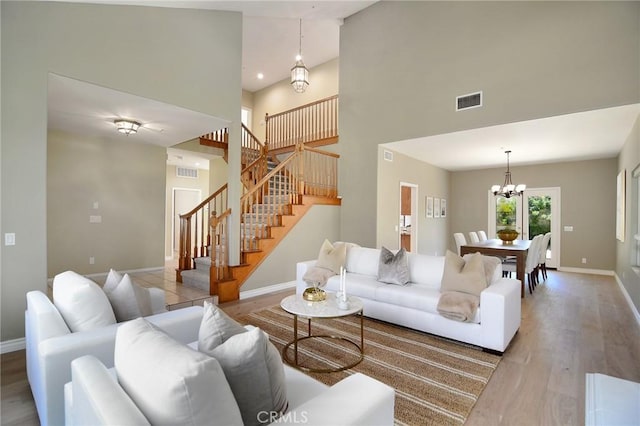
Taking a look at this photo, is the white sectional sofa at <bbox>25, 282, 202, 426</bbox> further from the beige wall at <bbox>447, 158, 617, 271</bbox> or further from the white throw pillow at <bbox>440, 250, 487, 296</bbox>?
the beige wall at <bbox>447, 158, 617, 271</bbox>

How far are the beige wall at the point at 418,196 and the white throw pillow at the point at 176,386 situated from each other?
5.53 m

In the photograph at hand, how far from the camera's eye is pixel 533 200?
26.8 feet

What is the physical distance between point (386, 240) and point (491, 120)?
2917 millimetres

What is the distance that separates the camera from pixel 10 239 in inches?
121

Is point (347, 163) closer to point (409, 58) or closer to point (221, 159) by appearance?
point (409, 58)

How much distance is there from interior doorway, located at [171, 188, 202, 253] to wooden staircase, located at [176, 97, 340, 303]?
211 cm

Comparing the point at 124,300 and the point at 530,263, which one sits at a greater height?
the point at 124,300

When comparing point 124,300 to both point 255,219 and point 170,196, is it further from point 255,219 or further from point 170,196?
point 170,196

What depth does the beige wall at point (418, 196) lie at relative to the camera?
648 cm

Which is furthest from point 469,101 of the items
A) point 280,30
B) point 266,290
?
point 280,30

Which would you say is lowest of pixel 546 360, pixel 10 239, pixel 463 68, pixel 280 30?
pixel 546 360

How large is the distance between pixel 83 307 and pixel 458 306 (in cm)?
309

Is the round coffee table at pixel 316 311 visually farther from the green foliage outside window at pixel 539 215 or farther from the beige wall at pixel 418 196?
the green foliage outside window at pixel 539 215

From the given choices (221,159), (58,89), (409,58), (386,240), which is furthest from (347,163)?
(58,89)
